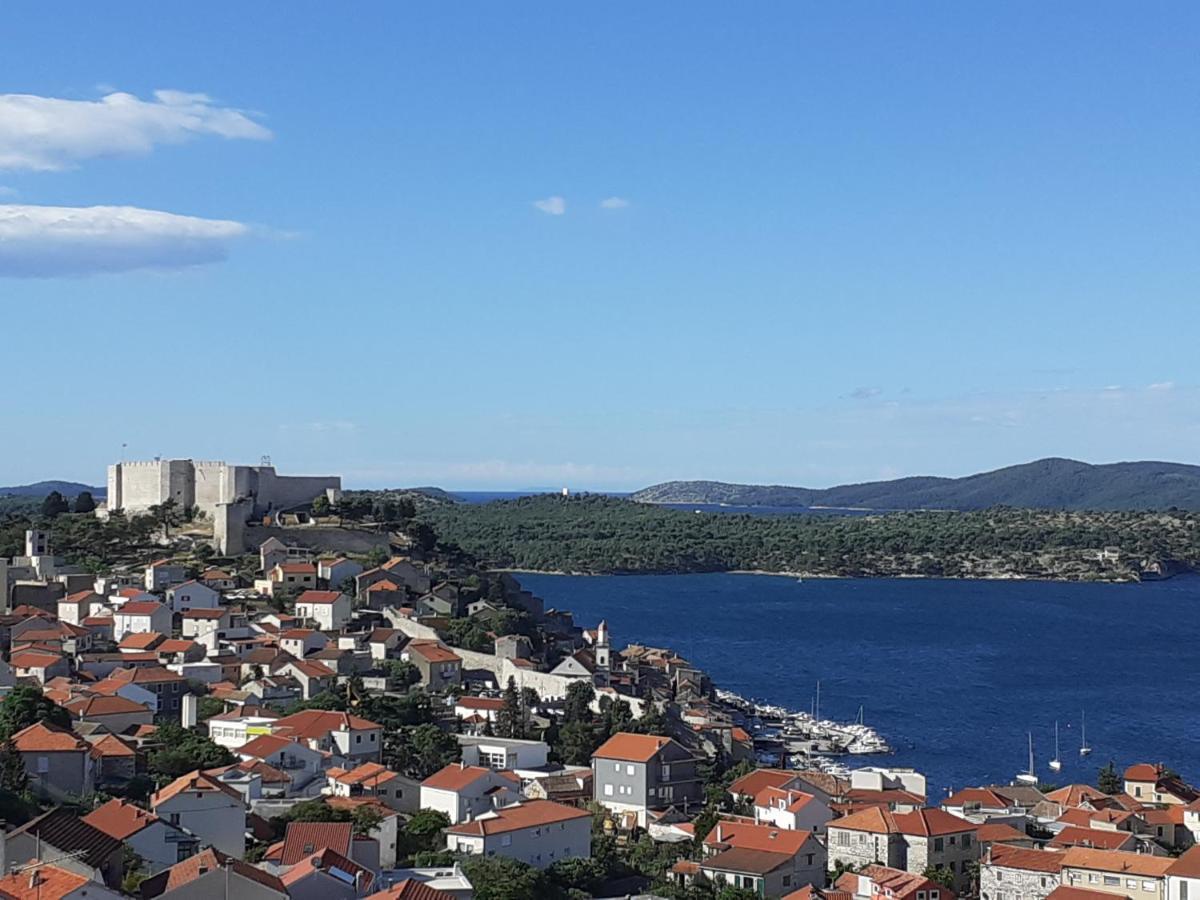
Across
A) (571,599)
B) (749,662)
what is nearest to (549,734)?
(749,662)

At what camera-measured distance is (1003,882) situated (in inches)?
671

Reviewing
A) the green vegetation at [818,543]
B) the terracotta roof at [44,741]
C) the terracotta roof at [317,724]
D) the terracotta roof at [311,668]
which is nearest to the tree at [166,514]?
the terracotta roof at [311,668]

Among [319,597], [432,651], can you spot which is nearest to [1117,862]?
[432,651]

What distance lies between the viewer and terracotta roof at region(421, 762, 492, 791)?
61.3 ft

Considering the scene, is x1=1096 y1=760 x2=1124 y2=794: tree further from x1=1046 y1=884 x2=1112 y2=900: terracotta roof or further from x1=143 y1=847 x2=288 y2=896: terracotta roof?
x1=143 y1=847 x2=288 y2=896: terracotta roof

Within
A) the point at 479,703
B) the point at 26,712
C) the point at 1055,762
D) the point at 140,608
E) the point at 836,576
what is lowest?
the point at 1055,762

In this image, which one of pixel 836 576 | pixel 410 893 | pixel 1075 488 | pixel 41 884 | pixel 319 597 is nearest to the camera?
pixel 41 884

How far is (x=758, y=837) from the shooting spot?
17.9 meters

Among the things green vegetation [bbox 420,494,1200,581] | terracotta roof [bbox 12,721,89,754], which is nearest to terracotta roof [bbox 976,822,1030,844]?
terracotta roof [bbox 12,721,89,754]

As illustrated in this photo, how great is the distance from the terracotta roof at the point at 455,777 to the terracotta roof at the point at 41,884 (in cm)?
805

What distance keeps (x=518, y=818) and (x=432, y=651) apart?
11013 mm

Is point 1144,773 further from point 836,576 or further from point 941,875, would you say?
point 836,576

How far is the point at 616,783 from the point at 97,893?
447 inches

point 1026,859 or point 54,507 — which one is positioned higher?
point 54,507
